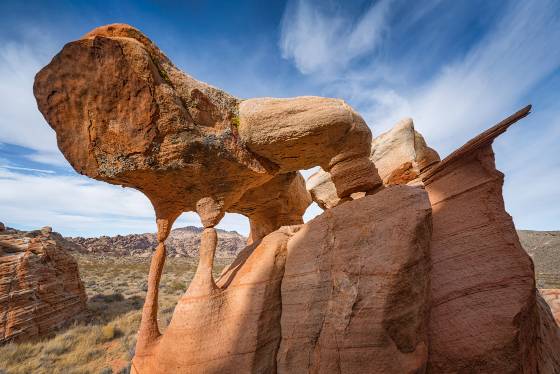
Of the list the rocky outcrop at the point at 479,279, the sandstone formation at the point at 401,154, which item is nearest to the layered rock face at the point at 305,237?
the rocky outcrop at the point at 479,279

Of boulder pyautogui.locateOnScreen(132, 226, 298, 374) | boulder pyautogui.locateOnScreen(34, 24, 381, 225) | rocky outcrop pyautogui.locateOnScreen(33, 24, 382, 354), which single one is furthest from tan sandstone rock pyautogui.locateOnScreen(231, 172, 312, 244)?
boulder pyautogui.locateOnScreen(132, 226, 298, 374)

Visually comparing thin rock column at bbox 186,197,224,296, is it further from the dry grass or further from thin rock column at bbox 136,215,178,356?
the dry grass

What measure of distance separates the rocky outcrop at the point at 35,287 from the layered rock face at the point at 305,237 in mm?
7634

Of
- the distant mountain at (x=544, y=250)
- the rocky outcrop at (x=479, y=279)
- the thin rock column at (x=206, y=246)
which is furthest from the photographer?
the distant mountain at (x=544, y=250)

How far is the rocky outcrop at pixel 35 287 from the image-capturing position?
30.3ft

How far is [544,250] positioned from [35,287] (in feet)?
137

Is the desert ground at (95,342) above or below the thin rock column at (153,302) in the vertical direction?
below

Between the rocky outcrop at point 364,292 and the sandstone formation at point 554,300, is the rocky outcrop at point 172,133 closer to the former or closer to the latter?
the rocky outcrop at point 364,292

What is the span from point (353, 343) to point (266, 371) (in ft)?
5.16

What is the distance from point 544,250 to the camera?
28.1m

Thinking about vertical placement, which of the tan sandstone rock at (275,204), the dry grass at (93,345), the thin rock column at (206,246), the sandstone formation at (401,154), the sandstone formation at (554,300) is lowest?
the dry grass at (93,345)

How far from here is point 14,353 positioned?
821 cm

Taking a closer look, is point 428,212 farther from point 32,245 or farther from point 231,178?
point 32,245

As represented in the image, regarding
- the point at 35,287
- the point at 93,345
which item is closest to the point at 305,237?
the point at 93,345
